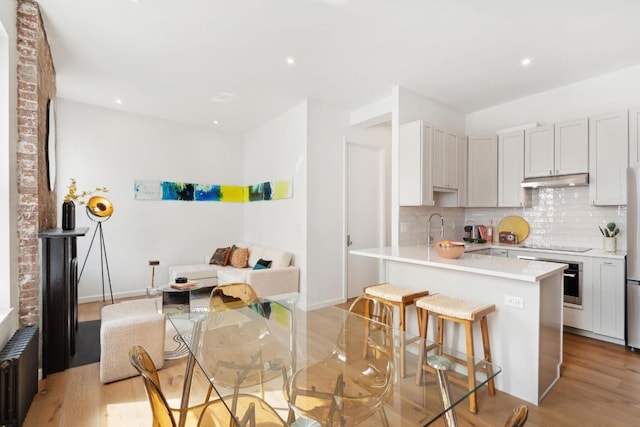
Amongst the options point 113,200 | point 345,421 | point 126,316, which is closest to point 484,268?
point 345,421

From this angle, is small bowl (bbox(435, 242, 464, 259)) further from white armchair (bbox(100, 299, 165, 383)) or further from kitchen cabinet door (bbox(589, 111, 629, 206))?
white armchair (bbox(100, 299, 165, 383))

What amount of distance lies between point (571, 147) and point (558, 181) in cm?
41

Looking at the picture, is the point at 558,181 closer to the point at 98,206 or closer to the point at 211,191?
the point at 211,191

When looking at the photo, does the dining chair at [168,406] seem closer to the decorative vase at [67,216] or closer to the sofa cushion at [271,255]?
the decorative vase at [67,216]

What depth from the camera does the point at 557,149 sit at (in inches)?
154

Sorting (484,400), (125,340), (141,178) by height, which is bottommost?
(484,400)

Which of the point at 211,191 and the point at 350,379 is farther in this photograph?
the point at 211,191

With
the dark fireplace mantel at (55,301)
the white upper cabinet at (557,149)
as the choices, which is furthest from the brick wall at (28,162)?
the white upper cabinet at (557,149)

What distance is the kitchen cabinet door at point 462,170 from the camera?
15.0 feet

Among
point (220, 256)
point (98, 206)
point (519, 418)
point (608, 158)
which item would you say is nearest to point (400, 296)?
point (519, 418)

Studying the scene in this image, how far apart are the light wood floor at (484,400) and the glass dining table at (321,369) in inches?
23.5

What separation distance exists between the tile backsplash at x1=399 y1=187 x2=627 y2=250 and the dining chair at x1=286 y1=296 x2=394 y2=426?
2.26m

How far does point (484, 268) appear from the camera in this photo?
7.73 ft

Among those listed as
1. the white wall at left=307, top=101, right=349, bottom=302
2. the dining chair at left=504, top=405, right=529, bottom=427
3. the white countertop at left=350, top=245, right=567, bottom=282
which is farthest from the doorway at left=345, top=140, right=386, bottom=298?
the dining chair at left=504, top=405, right=529, bottom=427
